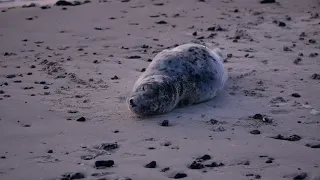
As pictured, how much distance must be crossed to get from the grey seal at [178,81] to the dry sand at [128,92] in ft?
0.43

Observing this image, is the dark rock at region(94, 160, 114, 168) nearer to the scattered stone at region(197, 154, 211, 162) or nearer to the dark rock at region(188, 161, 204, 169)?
the dark rock at region(188, 161, 204, 169)

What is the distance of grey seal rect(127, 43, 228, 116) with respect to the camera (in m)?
6.09

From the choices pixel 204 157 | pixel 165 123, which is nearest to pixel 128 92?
pixel 165 123

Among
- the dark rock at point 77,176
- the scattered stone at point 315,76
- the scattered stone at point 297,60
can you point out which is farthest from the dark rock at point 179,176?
the scattered stone at point 297,60

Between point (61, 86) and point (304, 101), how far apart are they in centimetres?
312

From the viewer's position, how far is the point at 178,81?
653cm

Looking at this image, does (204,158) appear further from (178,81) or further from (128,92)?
(128,92)

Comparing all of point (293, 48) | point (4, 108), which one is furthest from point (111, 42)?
point (4, 108)

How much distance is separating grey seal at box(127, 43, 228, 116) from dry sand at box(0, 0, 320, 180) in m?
0.13

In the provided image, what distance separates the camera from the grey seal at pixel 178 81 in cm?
609

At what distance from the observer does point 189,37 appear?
10266mm

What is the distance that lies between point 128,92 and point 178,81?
76 centimetres

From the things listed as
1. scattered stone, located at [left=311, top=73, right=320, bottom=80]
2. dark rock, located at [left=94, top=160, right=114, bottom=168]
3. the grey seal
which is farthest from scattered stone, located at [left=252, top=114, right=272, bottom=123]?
dark rock, located at [left=94, top=160, right=114, bottom=168]

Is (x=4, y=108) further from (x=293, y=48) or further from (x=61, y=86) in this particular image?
(x=293, y=48)
